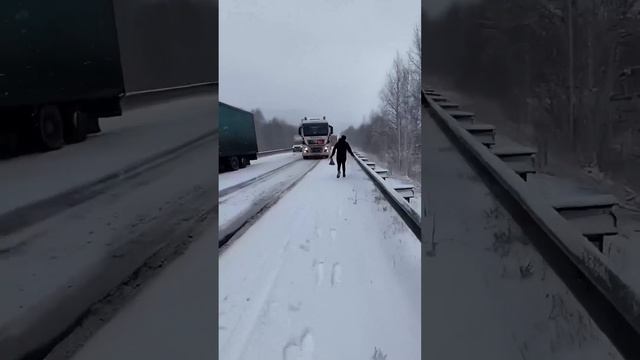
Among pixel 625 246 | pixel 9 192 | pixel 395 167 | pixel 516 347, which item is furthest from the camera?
pixel 395 167

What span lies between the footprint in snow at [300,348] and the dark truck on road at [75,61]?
5.30ft

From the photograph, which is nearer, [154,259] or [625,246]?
[625,246]

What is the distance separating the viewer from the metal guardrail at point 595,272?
1638 millimetres

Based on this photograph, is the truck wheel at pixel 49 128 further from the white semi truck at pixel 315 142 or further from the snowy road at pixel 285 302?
the white semi truck at pixel 315 142

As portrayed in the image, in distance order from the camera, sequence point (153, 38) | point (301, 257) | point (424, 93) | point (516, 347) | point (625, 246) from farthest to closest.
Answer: point (301, 257), point (424, 93), point (153, 38), point (516, 347), point (625, 246)

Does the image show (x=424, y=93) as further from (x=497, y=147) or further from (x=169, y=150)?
(x=169, y=150)

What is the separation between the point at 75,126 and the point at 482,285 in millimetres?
2317

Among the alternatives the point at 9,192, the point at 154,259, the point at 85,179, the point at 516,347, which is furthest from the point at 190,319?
the point at 516,347

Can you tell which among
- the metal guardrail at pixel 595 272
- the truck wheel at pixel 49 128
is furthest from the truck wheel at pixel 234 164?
the metal guardrail at pixel 595 272

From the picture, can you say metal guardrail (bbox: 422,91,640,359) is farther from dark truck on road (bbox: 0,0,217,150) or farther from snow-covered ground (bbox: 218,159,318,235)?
snow-covered ground (bbox: 218,159,318,235)

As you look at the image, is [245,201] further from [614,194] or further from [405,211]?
[614,194]

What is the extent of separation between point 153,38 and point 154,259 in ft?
4.02

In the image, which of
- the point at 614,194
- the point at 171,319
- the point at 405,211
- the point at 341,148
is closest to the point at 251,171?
the point at 341,148

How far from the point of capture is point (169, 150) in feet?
7.25
